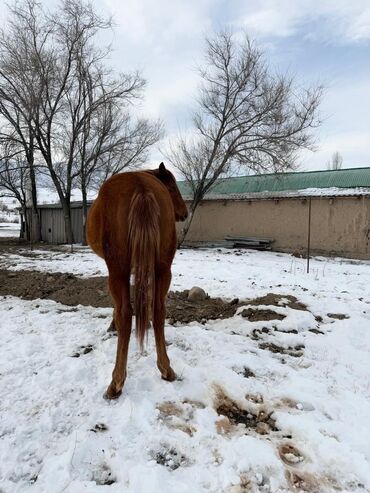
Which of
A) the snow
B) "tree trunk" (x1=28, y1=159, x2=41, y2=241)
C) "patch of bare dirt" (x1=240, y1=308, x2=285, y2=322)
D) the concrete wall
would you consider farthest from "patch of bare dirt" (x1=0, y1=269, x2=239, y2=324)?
"tree trunk" (x1=28, y1=159, x2=41, y2=241)

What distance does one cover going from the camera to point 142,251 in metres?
2.67

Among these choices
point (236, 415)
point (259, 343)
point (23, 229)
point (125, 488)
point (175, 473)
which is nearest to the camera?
point (125, 488)

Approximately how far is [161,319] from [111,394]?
702 mm

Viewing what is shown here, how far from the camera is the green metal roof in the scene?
17.5 metres

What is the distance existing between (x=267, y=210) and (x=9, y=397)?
16.8 m

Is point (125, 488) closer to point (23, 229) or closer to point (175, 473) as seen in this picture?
point (175, 473)

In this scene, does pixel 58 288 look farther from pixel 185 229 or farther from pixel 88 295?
pixel 185 229

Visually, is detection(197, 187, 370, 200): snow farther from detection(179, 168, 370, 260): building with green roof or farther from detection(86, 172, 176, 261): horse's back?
detection(86, 172, 176, 261): horse's back

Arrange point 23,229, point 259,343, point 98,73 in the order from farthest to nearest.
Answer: point 23,229, point 98,73, point 259,343

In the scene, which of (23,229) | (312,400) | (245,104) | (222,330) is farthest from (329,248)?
(23,229)

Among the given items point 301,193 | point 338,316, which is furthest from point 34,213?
point 338,316

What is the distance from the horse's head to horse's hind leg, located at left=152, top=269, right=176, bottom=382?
0.92 meters

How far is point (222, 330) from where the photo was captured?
424 centimetres

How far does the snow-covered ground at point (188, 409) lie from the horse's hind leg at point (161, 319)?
0.13 m
